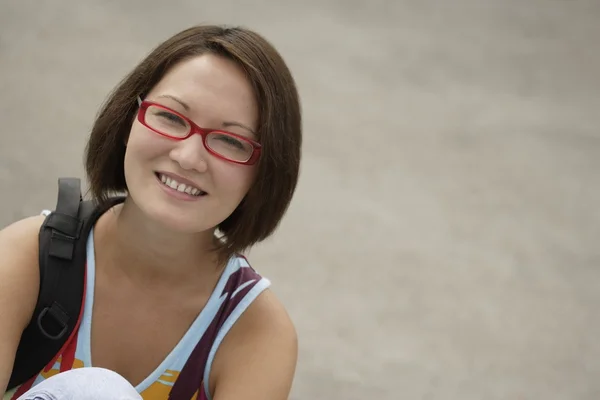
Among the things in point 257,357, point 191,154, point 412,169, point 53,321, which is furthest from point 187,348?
point 412,169

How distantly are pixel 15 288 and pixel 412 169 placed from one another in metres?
2.18

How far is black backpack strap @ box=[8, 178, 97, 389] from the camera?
1.36m

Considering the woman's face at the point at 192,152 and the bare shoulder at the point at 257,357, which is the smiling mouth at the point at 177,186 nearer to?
the woman's face at the point at 192,152

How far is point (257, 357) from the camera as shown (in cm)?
144

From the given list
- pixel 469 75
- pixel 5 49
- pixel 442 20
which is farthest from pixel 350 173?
pixel 5 49

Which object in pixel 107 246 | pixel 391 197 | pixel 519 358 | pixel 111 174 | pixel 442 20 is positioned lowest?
pixel 519 358

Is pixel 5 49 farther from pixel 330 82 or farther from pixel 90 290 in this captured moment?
pixel 90 290

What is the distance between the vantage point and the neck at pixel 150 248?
143cm

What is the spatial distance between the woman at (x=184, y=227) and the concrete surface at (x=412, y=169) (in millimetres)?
1065

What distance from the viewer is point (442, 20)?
3922mm

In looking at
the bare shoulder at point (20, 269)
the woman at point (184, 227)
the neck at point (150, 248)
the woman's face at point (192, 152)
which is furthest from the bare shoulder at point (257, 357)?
the bare shoulder at point (20, 269)

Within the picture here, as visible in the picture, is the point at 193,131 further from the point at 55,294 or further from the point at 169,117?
the point at 55,294

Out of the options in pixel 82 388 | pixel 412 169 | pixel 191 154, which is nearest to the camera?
pixel 82 388

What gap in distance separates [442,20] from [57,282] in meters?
2.94
